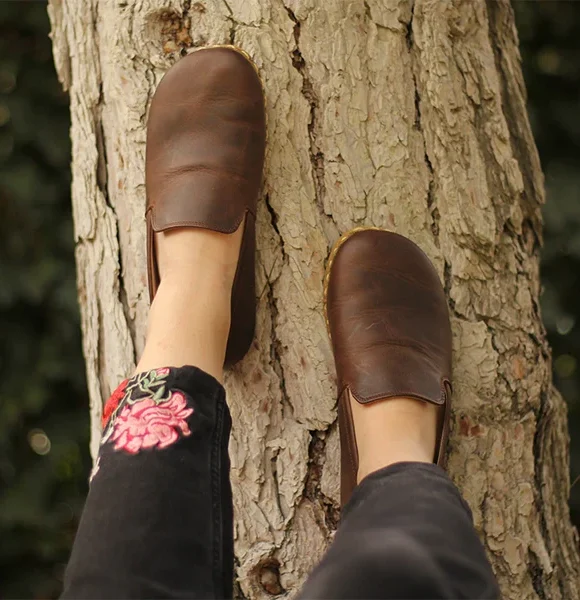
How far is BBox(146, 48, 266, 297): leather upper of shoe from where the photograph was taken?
47.4 inches

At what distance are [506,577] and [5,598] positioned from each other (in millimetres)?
1381

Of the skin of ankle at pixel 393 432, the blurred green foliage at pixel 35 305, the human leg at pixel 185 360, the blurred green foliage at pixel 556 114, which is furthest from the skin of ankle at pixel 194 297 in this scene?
the blurred green foliage at pixel 556 114

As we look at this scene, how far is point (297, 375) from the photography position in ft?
3.95

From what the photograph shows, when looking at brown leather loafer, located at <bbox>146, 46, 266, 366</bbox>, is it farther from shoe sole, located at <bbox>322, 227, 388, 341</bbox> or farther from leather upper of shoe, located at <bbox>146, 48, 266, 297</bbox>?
shoe sole, located at <bbox>322, 227, 388, 341</bbox>

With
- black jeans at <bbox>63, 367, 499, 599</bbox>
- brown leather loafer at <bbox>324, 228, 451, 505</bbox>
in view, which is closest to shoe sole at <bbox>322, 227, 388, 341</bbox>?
brown leather loafer at <bbox>324, 228, 451, 505</bbox>

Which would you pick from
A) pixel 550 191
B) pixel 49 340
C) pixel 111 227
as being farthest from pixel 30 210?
pixel 550 191

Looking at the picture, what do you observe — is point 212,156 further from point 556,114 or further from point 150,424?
point 556,114

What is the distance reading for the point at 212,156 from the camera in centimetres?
125

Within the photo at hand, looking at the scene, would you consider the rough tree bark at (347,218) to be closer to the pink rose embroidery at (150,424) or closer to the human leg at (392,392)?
the human leg at (392,392)

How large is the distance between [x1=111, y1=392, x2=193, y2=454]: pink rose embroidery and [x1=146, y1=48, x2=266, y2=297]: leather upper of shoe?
0.30 m

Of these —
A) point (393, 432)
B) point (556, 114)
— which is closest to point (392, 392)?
point (393, 432)

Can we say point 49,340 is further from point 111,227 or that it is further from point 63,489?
point 111,227

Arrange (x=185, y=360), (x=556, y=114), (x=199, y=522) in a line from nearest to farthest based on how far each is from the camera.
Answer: (x=199, y=522) < (x=185, y=360) < (x=556, y=114)

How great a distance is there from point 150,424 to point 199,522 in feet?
0.47
